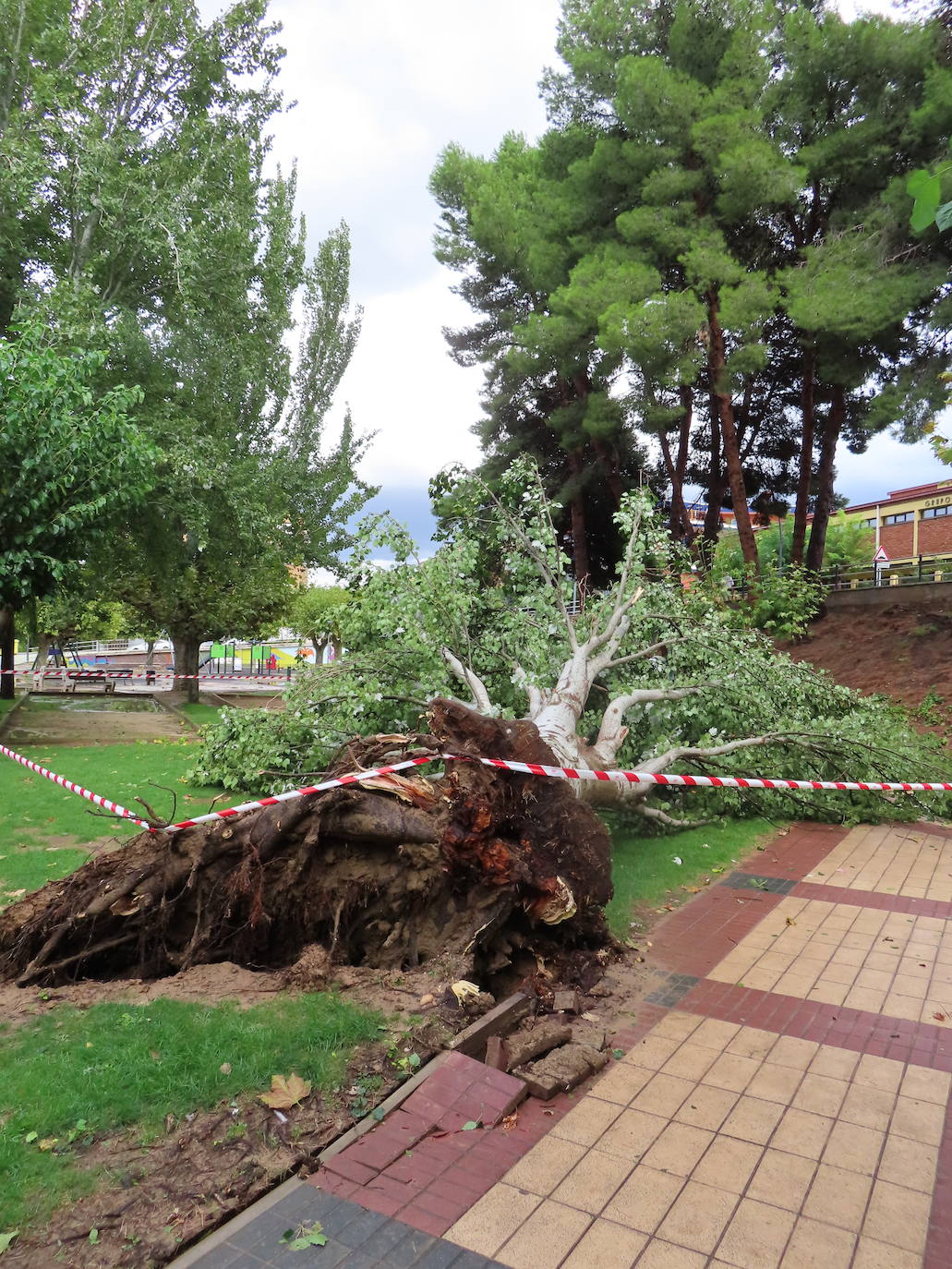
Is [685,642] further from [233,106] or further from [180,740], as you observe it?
[233,106]

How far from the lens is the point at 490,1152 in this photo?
3008mm

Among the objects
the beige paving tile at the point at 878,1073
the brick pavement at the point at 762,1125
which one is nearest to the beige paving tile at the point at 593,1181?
the brick pavement at the point at 762,1125

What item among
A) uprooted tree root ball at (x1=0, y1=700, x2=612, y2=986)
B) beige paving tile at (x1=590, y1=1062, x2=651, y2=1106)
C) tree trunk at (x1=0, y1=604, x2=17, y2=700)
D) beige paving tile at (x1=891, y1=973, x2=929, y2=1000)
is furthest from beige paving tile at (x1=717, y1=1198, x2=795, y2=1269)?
tree trunk at (x1=0, y1=604, x2=17, y2=700)

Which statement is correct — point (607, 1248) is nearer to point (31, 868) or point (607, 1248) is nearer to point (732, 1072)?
point (732, 1072)

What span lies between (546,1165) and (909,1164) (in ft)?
4.39

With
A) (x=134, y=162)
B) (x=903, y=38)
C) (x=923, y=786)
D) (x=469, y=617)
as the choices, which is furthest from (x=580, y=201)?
(x=923, y=786)

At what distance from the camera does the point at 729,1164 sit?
2973 millimetres

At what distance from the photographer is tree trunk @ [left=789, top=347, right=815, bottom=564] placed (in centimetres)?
1788

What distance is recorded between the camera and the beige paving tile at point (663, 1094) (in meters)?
3.34

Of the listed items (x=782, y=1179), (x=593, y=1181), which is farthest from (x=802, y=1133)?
(x=593, y=1181)

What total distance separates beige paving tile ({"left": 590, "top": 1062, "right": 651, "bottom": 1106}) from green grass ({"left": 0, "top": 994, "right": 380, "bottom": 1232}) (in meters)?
1.03

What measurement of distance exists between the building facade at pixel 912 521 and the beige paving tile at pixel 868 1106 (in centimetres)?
3920

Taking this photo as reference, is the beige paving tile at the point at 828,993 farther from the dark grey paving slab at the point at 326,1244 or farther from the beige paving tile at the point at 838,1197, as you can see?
the dark grey paving slab at the point at 326,1244

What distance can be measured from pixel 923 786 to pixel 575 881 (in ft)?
16.6
